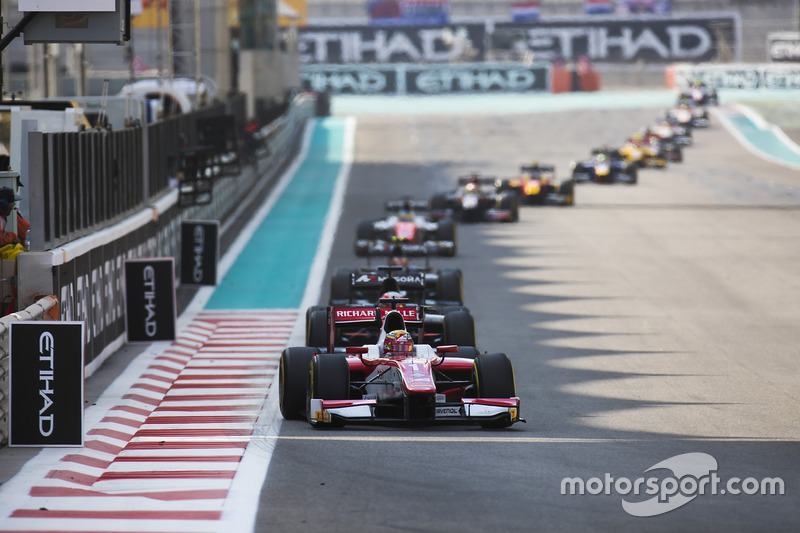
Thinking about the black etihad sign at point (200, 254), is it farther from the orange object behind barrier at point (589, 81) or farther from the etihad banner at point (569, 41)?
the etihad banner at point (569, 41)

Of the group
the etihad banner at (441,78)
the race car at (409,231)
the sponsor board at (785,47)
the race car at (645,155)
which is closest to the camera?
the race car at (409,231)

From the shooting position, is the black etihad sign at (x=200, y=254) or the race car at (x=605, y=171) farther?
the race car at (x=605, y=171)

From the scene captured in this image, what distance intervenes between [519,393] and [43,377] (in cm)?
558

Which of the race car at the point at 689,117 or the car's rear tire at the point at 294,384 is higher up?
the race car at the point at 689,117

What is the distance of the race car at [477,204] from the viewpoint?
35875 mm

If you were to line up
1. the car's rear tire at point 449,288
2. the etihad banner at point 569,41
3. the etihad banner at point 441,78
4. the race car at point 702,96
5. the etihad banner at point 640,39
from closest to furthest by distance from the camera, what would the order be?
the car's rear tire at point 449,288, the race car at point 702,96, the etihad banner at point 441,78, the etihad banner at point 569,41, the etihad banner at point 640,39

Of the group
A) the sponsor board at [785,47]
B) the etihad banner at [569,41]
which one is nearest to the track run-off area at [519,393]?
the sponsor board at [785,47]

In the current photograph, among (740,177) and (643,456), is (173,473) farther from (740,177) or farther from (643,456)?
(740,177)

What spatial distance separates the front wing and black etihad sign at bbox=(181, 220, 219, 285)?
10474 millimetres

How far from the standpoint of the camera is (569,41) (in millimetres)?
101438

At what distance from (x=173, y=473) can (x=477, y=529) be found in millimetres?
3296

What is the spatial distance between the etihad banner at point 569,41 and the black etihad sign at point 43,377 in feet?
294

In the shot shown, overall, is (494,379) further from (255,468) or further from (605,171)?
(605,171)

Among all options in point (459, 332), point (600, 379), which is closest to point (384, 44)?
point (600, 379)
